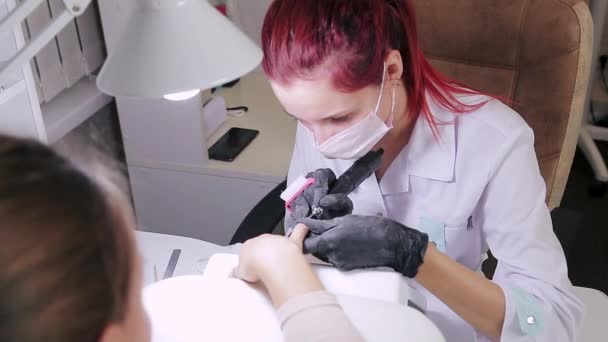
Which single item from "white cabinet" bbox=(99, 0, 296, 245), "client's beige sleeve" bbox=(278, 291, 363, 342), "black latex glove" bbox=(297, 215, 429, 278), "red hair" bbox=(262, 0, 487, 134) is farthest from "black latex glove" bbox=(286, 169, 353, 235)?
"white cabinet" bbox=(99, 0, 296, 245)

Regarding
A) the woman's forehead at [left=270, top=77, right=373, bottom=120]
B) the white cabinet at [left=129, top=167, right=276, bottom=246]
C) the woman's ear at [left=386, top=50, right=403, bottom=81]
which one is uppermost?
the woman's ear at [left=386, top=50, right=403, bottom=81]

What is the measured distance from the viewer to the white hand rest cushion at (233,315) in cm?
73

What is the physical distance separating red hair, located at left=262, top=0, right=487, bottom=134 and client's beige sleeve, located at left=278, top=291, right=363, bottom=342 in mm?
404

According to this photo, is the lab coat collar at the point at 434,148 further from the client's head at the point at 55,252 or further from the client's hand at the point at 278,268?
the client's head at the point at 55,252

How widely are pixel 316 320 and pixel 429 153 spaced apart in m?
0.54

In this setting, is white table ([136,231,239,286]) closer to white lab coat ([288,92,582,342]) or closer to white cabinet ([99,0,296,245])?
white lab coat ([288,92,582,342])

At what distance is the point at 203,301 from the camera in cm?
78

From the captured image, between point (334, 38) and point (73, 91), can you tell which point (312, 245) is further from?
point (73, 91)

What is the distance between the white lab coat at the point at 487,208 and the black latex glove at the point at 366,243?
7.5 inches

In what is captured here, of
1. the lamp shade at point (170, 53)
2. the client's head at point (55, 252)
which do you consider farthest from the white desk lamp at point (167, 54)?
the client's head at point (55, 252)

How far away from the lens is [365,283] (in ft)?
2.72

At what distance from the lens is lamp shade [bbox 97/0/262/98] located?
26.1 inches

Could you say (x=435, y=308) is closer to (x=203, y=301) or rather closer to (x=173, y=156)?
(x=203, y=301)

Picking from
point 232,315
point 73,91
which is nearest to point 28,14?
point 232,315
